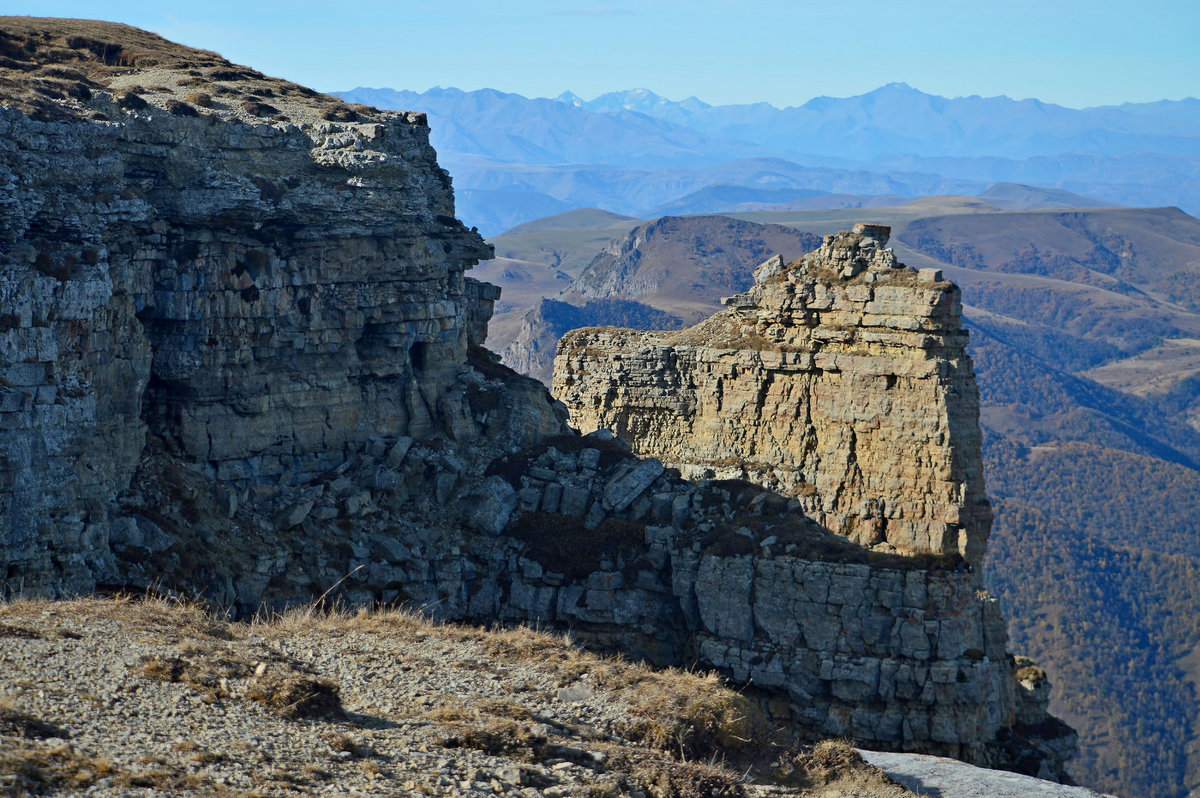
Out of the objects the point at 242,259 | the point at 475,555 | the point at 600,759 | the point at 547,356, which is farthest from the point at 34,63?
the point at 547,356

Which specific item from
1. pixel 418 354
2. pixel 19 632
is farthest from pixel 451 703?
pixel 418 354

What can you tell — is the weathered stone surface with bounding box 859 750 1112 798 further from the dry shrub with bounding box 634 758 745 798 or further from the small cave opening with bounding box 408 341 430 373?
the small cave opening with bounding box 408 341 430 373

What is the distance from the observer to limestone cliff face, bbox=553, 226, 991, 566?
39094 millimetres

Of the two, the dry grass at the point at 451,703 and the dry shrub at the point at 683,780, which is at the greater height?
the dry grass at the point at 451,703

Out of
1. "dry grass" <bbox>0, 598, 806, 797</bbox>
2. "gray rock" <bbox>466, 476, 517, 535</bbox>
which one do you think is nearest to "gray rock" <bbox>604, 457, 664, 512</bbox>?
"gray rock" <bbox>466, 476, 517, 535</bbox>

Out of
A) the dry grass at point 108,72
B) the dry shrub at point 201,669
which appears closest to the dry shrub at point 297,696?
the dry shrub at point 201,669

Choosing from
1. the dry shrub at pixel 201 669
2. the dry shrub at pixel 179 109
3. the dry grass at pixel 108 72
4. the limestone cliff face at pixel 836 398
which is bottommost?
the dry shrub at pixel 201 669

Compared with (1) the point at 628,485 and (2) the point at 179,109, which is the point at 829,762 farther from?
(2) the point at 179,109

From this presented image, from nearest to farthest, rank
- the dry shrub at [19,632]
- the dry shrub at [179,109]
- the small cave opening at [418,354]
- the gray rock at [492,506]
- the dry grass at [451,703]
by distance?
the dry grass at [451,703], the dry shrub at [19,632], the dry shrub at [179,109], the gray rock at [492,506], the small cave opening at [418,354]

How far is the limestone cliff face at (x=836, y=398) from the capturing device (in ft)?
128

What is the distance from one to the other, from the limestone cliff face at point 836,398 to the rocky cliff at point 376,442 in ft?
0.44

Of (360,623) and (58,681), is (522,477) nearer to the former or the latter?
(360,623)

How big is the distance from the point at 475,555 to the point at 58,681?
18856 millimetres

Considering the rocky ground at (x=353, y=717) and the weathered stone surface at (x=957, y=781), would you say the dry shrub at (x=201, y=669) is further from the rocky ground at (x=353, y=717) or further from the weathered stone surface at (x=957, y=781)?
the weathered stone surface at (x=957, y=781)
